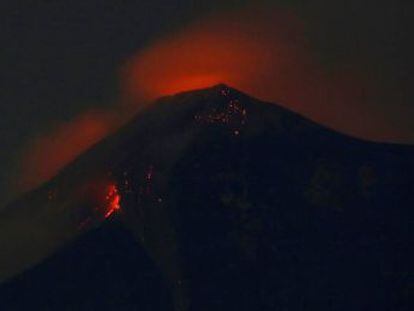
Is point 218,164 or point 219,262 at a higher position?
point 218,164

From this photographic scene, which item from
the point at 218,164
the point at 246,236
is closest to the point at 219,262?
the point at 246,236

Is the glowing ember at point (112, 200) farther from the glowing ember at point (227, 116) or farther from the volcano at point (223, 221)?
the glowing ember at point (227, 116)

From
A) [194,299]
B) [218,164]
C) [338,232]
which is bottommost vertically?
[194,299]

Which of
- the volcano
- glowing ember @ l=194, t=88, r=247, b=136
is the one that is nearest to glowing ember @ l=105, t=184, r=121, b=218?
the volcano

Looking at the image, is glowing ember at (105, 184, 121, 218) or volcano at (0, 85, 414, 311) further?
glowing ember at (105, 184, 121, 218)

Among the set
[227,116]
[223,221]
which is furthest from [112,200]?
[227,116]

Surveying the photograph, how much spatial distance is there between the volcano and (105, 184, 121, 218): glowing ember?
12 millimetres

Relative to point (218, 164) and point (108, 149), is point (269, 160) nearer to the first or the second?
point (218, 164)

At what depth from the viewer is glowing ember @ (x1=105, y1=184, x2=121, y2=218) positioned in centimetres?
662

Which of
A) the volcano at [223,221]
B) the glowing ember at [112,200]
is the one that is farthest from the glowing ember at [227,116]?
the glowing ember at [112,200]

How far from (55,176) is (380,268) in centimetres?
294

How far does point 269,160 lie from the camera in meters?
6.57

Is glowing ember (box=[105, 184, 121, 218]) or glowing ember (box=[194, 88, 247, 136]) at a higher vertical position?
glowing ember (box=[194, 88, 247, 136])

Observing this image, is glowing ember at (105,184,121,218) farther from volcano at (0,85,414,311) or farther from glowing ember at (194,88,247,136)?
glowing ember at (194,88,247,136)
